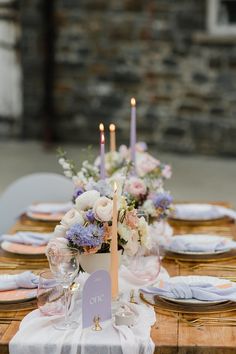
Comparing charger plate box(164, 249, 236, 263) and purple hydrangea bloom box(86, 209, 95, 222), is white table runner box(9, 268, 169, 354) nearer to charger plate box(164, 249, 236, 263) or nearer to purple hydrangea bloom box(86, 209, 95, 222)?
purple hydrangea bloom box(86, 209, 95, 222)

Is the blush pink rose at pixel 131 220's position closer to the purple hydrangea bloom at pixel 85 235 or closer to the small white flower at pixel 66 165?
the purple hydrangea bloom at pixel 85 235

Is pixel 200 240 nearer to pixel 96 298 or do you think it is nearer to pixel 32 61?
pixel 96 298

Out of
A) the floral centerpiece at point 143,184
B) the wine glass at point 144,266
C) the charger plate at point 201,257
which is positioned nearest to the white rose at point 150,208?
the floral centerpiece at point 143,184

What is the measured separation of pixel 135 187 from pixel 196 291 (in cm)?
60

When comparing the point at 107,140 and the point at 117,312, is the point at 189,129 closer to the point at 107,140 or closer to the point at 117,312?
the point at 107,140

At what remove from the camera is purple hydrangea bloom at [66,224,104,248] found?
7.47 ft

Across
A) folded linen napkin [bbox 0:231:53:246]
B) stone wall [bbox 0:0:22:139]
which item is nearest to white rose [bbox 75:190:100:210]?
folded linen napkin [bbox 0:231:53:246]

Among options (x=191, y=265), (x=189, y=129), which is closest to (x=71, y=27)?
(x=189, y=129)

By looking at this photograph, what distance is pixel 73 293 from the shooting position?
229 cm

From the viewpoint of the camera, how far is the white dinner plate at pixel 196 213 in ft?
11.4

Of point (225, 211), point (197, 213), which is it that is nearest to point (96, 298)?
point (197, 213)

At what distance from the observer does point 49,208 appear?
3.60 metres

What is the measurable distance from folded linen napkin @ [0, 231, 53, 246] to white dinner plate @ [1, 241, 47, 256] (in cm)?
2

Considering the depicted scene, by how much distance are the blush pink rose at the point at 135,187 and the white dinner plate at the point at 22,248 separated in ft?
1.27
